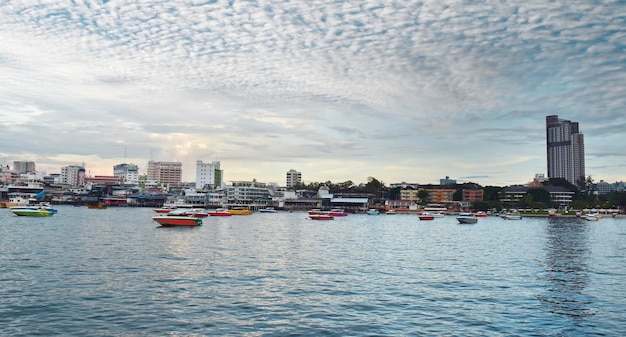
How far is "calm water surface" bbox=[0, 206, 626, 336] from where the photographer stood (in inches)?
639

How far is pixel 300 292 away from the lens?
21.6m

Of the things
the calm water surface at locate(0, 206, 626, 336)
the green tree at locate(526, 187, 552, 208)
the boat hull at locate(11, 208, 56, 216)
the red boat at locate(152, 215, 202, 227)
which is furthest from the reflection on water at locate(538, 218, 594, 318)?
the green tree at locate(526, 187, 552, 208)

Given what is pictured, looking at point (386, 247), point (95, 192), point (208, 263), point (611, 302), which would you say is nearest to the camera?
point (611, 302)

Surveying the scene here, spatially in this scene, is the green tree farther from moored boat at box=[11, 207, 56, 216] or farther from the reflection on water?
moored boat at box=[11, 207, 56, 216]

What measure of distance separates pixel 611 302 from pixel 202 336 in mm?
17352

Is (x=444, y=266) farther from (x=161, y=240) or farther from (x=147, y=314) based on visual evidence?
(x=161, y=240)

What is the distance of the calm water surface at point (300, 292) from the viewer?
16234 millimetres

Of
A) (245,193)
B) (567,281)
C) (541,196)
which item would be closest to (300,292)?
(567,281)

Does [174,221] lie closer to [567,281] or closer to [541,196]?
[567,281]

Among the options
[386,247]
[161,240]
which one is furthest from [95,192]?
[386,247]

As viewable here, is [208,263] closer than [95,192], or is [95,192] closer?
[208,263]

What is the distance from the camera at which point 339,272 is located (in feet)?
90.0

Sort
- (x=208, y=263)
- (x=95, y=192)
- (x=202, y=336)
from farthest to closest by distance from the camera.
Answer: (x=95, y=192) → (x=208, y=263) → (x=202, y=336)

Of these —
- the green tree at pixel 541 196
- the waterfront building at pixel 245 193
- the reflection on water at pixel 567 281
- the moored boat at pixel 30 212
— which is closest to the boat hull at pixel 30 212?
the moored boat at pixel 30 212
